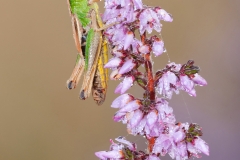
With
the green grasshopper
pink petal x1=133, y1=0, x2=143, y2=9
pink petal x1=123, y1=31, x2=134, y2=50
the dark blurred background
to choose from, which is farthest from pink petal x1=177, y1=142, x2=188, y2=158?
the dark blurred background

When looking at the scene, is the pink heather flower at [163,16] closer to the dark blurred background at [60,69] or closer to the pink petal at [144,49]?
the pink petal at [144,49]

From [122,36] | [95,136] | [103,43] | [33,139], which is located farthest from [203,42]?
[122,36]

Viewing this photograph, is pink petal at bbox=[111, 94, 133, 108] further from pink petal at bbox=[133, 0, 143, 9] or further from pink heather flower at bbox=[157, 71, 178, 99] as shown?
pink petal at bbox=[133, 0, 143, 9]

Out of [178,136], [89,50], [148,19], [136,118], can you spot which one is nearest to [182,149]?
[178,136]

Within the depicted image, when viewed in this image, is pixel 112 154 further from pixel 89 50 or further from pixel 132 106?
pixel 89 50

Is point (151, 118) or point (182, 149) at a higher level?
point (151, 118)
